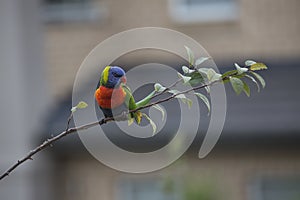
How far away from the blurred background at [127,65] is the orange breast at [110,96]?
544cm

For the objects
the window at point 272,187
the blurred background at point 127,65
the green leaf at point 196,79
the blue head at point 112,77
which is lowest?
the window at point 272,187

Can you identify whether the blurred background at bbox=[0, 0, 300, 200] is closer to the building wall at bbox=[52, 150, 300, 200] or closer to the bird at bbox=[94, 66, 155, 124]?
the building wall at bbox=[52, 150, 300, 200]

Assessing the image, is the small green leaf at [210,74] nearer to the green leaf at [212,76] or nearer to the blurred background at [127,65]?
the green leaf at [212,76]

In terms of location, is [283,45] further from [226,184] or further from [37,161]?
[37,161]

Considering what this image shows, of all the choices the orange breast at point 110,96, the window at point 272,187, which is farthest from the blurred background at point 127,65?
the orange breast at point 110,96

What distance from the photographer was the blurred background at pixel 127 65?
21.7 ft

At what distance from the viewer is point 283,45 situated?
6770 millimetres

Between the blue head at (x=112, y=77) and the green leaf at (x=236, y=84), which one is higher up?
the blue head at (x=112, y=77)

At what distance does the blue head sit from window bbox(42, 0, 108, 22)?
593cm

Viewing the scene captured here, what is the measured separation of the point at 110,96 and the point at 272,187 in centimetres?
577

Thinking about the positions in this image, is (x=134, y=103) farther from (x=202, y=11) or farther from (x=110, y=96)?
(x=202, y=11)

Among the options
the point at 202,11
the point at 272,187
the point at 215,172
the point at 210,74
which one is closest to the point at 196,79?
the point at 210,74

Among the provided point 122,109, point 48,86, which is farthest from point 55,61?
point 122,109

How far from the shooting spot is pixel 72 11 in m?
6.91
